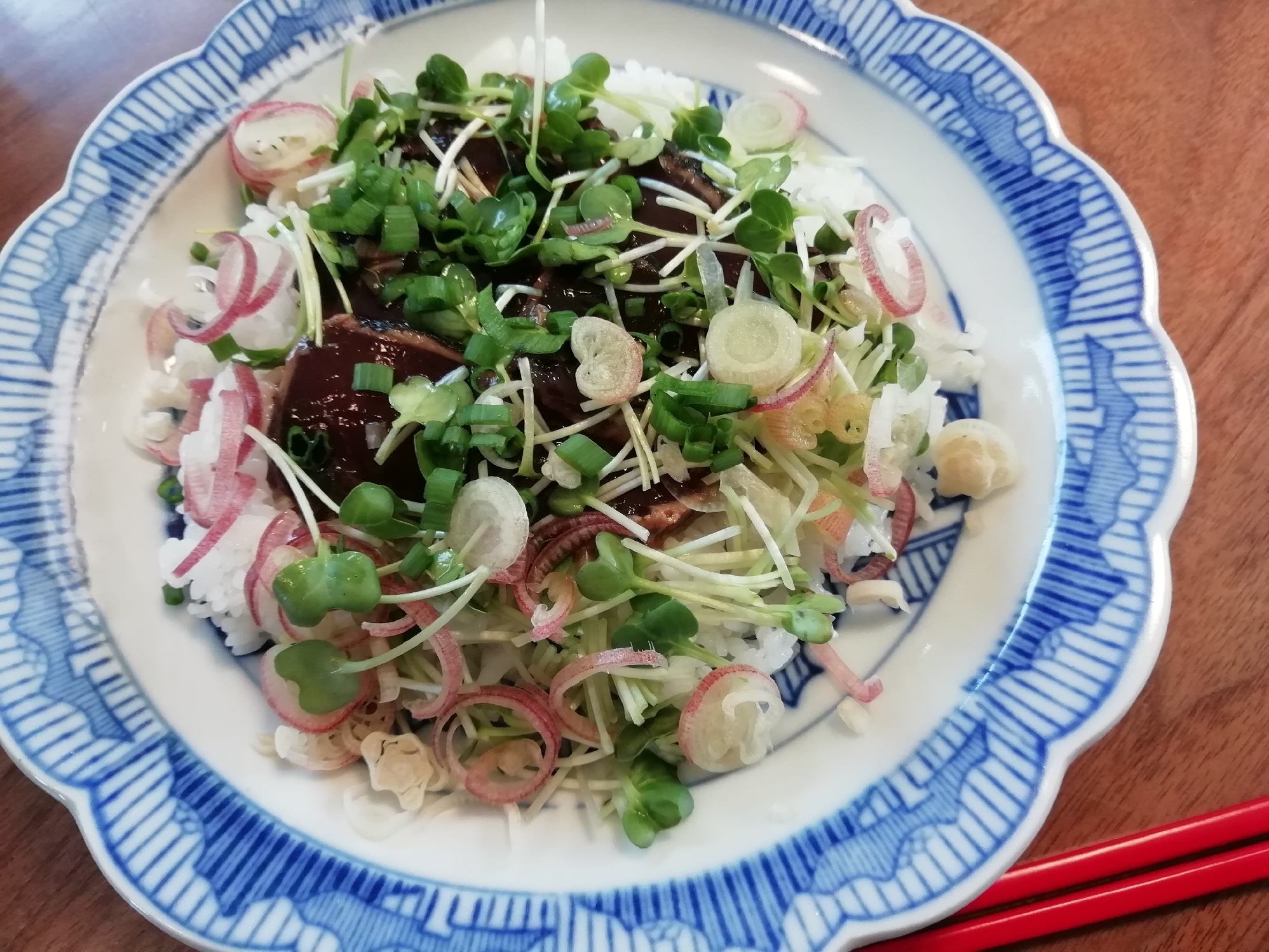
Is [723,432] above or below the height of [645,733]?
above

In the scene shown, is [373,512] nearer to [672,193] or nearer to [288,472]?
[288,472]

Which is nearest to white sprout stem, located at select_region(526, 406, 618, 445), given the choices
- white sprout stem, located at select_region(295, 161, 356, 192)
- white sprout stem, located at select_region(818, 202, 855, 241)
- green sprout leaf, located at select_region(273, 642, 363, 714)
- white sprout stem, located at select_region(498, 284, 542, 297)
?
white sprout stem, located at select_region(498, 284, 542, 297)

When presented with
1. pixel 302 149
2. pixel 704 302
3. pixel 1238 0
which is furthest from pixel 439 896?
pixel 1238 0

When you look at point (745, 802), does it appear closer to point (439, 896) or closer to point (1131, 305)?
point (439, 896)

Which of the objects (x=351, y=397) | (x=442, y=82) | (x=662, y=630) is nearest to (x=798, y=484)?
(x=662, y=630)

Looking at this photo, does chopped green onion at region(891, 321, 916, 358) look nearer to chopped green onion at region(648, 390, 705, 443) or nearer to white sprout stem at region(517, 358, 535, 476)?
chopped green onion at region(648, 390, 705, 443)

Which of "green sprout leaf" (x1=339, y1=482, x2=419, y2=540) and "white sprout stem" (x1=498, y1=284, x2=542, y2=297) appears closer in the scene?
"green sprout leaf" (x1=339, y1=482, x2=419, y2=540)
